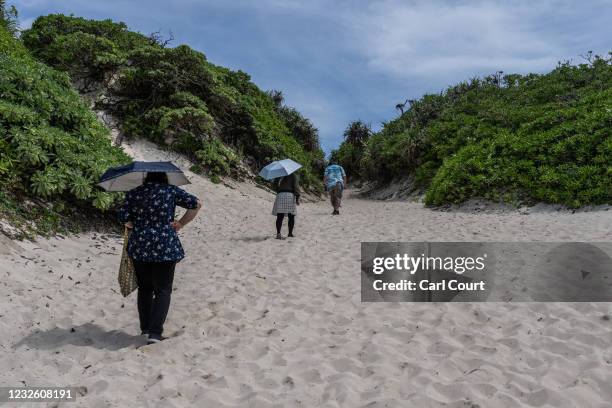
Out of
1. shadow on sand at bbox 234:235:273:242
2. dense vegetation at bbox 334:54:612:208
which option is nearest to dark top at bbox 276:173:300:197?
shadow on sand at bbox 234:235:273:242

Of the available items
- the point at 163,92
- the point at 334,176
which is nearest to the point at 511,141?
the point at 334,176

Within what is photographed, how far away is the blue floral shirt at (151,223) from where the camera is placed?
176 inches

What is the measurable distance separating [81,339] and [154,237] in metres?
1.41

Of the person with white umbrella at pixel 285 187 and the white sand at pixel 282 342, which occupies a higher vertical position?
the person with white umbrella at pixel 285 187

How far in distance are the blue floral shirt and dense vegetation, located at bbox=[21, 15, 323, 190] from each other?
13.8m

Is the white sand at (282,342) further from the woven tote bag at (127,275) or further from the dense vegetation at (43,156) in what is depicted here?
the dense vegetation at (43,156)

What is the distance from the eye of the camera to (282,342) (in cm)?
464

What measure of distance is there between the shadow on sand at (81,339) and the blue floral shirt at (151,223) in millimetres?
956

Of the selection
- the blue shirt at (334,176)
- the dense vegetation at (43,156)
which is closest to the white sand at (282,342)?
the dense vegetation at (43,156)

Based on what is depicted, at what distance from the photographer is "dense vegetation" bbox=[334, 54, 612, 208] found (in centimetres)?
1382

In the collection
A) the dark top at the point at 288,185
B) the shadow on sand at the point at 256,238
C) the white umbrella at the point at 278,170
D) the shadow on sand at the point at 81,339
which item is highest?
the white umbrella at the point at 278,170

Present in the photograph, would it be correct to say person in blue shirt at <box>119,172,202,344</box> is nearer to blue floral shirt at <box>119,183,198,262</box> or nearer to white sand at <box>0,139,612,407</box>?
blue floral shirt at <box>119,183,198,262</box>

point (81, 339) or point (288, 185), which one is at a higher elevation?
point (288, 185)

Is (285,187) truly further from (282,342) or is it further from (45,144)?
(282,342)
